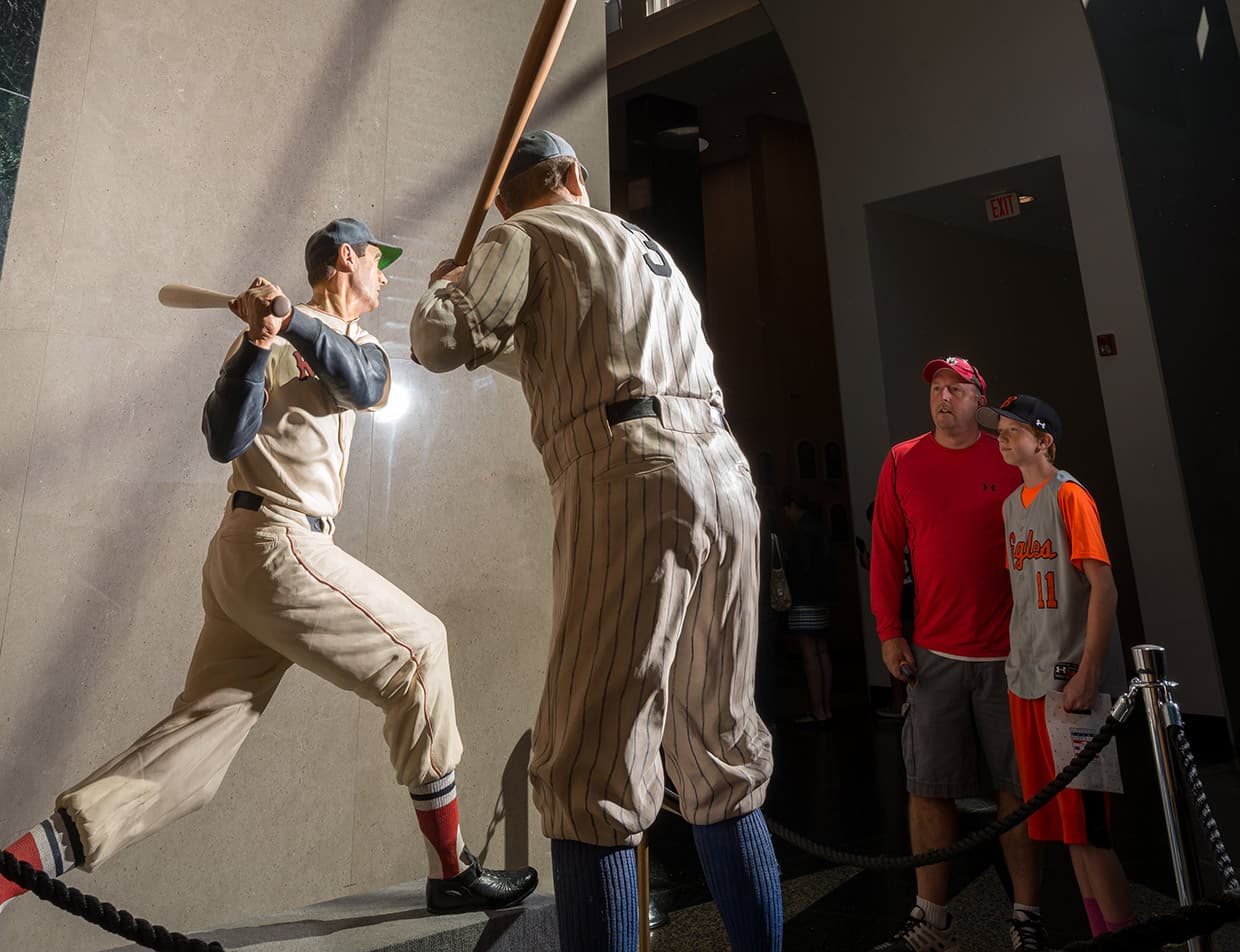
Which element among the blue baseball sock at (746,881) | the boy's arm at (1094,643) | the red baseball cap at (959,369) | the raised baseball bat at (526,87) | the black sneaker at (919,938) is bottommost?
the black sneaker at (919,938)

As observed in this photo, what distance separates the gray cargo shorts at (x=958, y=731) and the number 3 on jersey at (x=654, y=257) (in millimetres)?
1560

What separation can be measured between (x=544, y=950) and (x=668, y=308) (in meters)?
1.65

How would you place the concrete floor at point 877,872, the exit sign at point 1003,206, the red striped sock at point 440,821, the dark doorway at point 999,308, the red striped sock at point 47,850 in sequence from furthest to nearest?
the dark doorway at point 999,308, the exit sign at point 1003,206, the concrete floor at point 877,872, the red striped sock at point 440,821, the red striped sock at point 47,850

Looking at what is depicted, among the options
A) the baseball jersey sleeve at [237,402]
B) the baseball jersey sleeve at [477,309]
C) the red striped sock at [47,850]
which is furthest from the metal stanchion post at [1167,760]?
the red striped sock at [47,850]

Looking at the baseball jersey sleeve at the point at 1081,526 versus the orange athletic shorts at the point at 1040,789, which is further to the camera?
the baseball jersey sleeve at the point at 1081,526

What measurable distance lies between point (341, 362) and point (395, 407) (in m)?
0.85

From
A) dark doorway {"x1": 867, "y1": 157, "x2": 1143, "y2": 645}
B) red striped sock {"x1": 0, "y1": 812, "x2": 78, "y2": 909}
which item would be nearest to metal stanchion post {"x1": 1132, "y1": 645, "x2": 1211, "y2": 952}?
red striped sock {"x1": 0, "y1": 812, "x2": 78, "y2": 909}

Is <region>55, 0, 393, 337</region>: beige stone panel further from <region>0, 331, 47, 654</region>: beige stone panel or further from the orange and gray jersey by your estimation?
the orange and gray jersey

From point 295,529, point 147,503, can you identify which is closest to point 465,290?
point 295,529

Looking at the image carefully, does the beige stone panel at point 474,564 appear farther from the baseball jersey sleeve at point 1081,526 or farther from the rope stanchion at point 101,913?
the baseball jersey sleeve at point 1081,526

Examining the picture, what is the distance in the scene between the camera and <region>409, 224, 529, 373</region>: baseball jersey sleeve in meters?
1.40

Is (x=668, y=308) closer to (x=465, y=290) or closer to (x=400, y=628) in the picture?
(x=465, y=290)

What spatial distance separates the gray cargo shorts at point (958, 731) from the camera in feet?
7.80

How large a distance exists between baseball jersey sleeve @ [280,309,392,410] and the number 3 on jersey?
26.7 inches
